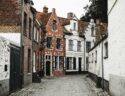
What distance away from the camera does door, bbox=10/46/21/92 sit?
17.5 meters

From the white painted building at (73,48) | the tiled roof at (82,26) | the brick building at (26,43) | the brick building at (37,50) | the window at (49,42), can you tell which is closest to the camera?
the brick building at (26,43)

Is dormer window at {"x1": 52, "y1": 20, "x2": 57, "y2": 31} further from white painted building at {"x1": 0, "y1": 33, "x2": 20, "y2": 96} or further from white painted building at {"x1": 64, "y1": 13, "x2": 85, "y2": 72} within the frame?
white painted building at {"x1": 0, "y1": 33, "x2": 20, "y2": 96}

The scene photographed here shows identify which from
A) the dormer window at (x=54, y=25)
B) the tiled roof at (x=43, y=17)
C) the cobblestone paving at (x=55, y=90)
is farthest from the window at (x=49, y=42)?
the cobblestone paving at (x=55, y=90)

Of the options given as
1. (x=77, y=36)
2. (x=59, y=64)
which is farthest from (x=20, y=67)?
(x=77, y=36)

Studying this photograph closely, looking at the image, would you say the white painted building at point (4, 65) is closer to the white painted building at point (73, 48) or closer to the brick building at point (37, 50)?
the brick building at point (37, 50)

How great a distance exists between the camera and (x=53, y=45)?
45.2 m

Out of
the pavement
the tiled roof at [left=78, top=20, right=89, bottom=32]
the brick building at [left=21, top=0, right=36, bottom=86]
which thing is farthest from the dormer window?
the pavement

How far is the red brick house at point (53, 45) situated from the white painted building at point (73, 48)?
1.67 meters

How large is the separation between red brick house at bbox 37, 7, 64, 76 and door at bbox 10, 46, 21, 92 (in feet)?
75.0

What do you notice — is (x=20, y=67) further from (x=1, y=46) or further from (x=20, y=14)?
(x=1, y=46)

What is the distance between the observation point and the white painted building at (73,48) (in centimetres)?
4828

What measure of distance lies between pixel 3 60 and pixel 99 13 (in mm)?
40125

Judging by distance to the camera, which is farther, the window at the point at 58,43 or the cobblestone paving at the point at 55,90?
the window at the point at 58,43

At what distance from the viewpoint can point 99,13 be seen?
177 ft
